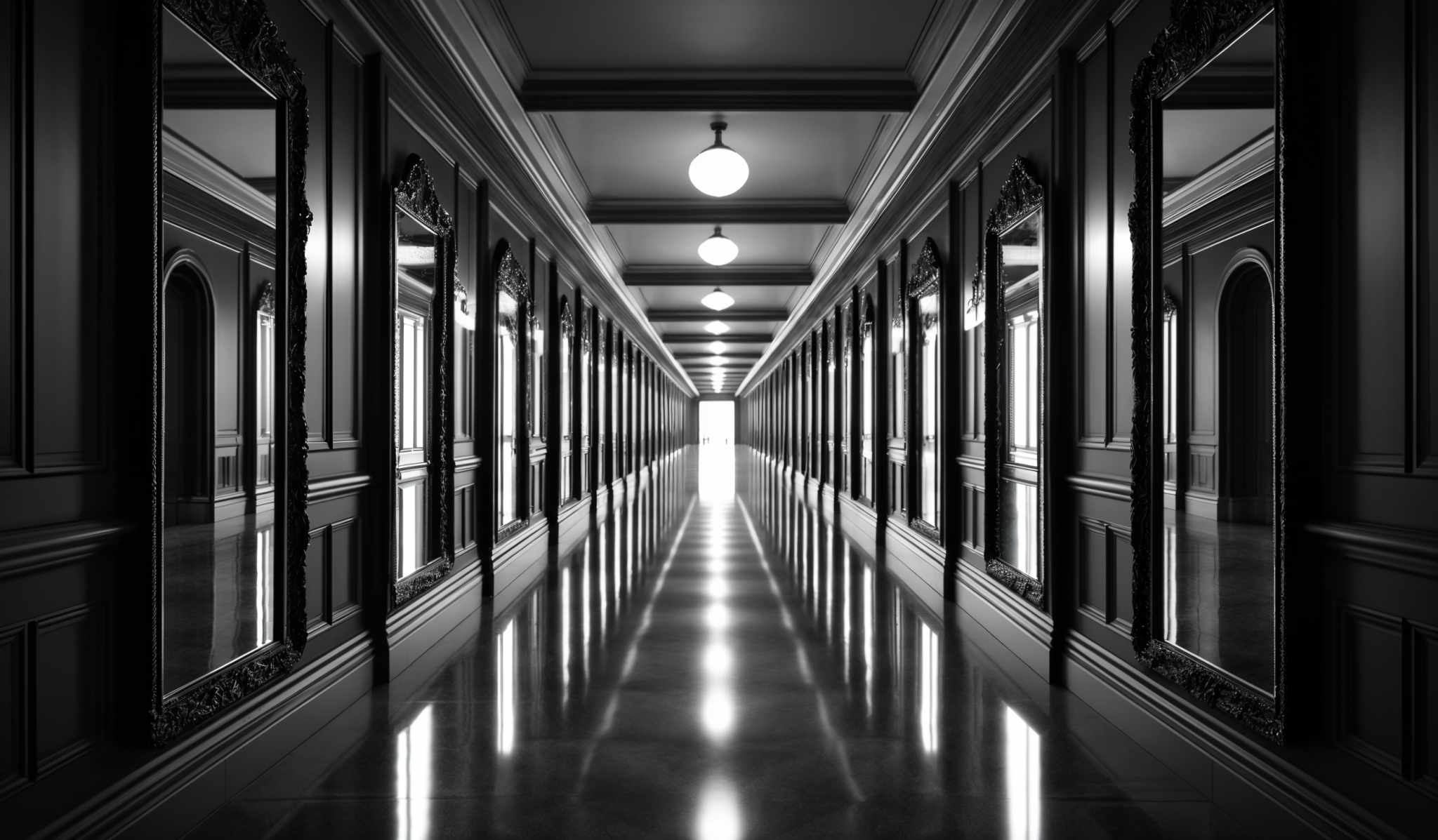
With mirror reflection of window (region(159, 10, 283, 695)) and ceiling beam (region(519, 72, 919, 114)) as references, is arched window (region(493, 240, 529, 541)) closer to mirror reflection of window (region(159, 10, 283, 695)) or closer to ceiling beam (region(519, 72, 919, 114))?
ceiling beam (region(519, 72, 919, 114))

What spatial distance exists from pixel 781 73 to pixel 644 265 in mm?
7164

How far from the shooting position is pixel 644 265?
→ 1318 centimetres

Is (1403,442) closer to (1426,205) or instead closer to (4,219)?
(1426,205)

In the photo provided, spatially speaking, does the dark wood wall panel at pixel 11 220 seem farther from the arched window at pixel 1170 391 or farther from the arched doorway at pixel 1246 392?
the arched window at pixel 1170 391

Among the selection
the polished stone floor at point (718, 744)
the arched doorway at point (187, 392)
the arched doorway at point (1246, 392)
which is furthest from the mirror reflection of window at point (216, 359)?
the arched doorway at point (1246, 392)

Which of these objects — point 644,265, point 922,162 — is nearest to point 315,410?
point 922,162

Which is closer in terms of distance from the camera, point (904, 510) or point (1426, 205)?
point (1426, 205)

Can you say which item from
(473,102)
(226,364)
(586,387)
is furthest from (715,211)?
(226,364)

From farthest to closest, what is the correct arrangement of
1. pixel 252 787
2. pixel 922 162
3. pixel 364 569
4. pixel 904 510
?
pixel 904 510, pixel 922 162, pixel 364 569, pixel 252 787

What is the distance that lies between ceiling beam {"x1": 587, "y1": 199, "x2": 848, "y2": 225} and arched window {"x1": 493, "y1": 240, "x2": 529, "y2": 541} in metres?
2.00

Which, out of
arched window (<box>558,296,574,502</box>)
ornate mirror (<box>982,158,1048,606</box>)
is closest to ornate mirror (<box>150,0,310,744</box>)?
ornate mirror (<box>982,158,1048,606</box>)

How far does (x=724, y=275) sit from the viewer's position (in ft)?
42.9

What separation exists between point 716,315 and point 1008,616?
517 inches

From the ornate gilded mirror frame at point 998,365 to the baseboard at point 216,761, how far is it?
3494mm
